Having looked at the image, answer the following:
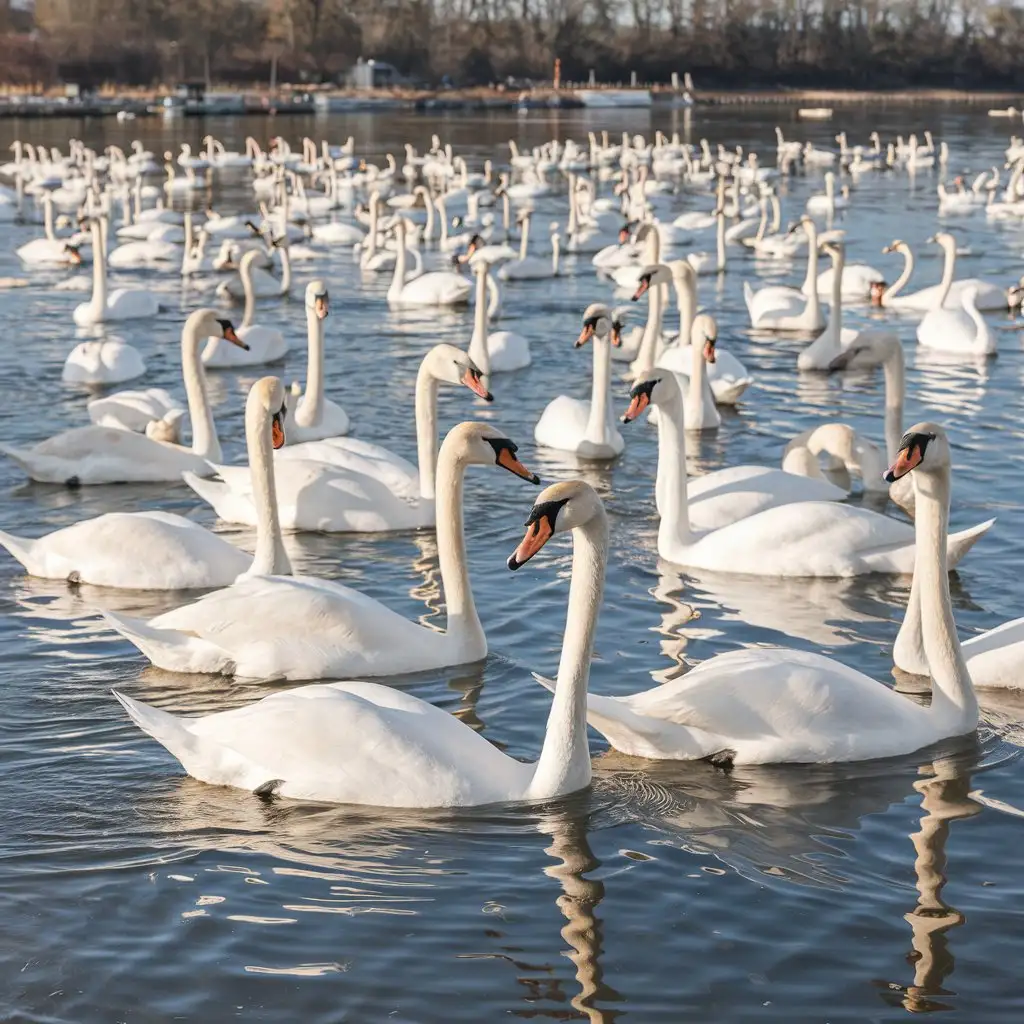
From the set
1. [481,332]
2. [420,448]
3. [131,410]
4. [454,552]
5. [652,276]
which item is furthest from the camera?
[481,332]

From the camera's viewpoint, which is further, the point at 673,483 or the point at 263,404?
the point at 673,483

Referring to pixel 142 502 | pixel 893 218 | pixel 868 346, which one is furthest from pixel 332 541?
pixel 893 218

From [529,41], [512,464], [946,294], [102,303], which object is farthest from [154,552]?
[529,41]

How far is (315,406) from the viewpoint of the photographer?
1442 cm

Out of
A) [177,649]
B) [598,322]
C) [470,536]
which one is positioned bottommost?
[470,536]

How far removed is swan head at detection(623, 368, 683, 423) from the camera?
36.8 feet

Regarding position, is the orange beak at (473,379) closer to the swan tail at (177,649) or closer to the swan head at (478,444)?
the swan head at (478,444)

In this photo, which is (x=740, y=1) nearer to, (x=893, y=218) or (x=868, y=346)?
(x=893, y=218)

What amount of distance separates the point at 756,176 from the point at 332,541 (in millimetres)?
36097

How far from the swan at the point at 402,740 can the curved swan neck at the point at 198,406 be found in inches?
244

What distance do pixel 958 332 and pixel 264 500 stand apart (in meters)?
11.2

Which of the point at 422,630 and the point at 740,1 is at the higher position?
the point at 740,1

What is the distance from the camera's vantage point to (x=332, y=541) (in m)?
11.7

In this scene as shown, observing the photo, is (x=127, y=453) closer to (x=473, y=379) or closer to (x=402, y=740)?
(x=473, y=379)
